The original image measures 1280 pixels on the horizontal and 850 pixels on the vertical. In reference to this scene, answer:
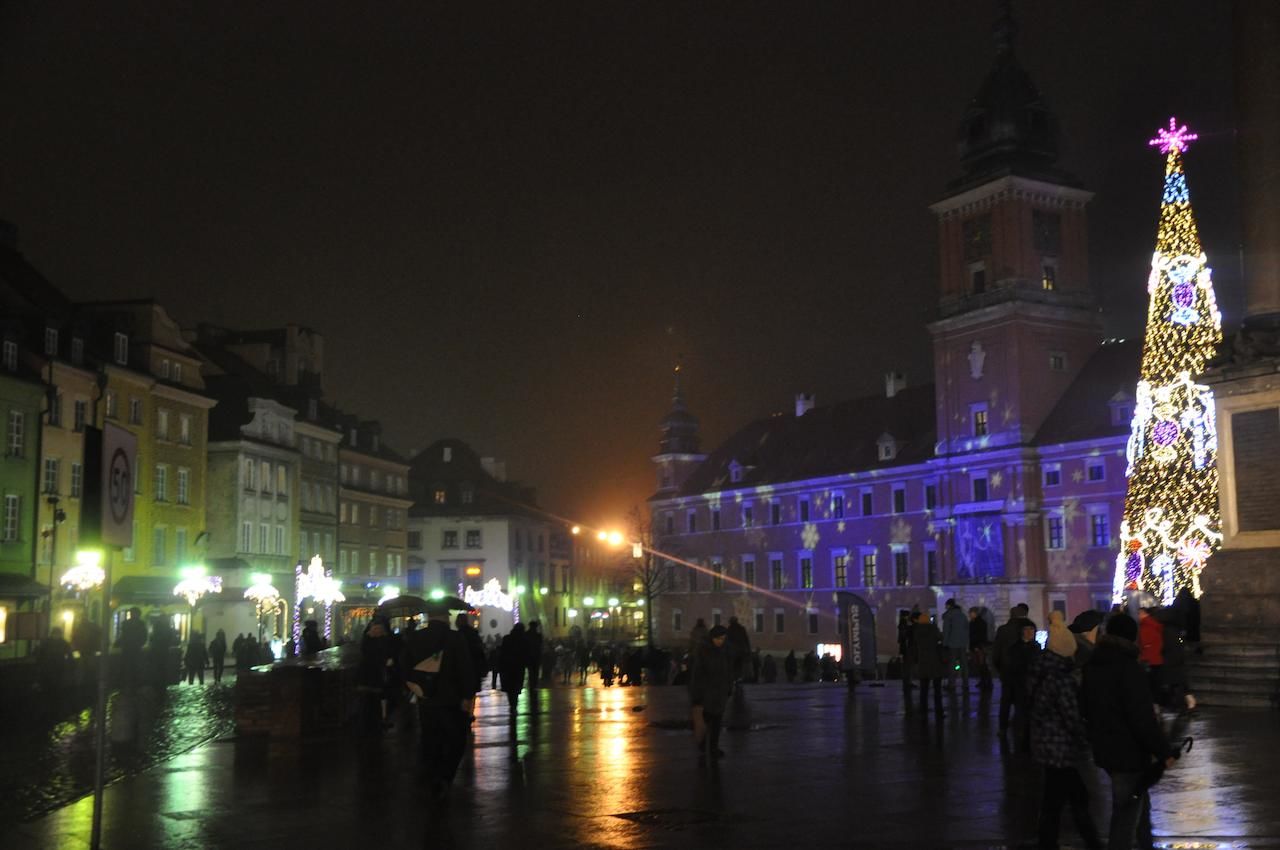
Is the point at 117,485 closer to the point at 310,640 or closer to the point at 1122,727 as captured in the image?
the point at 1122,727

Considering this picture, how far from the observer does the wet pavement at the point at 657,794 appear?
1127 centimetres

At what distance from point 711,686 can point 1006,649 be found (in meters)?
4.24

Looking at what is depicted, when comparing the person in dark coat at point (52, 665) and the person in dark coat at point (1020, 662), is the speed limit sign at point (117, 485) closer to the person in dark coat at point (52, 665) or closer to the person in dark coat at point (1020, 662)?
the person in dark coat at point (1020, 662)

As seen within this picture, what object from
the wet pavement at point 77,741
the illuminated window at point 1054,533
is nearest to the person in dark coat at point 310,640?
the wet pavement at point 77,741

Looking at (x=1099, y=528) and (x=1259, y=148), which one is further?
(x=1099, y=528)

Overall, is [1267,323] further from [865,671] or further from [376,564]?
[376,564]

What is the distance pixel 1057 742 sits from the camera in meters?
9.69

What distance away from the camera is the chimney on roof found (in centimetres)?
9544

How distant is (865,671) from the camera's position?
118 feet

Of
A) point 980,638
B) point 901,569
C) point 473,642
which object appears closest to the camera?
point 473,642

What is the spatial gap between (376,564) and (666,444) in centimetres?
3239

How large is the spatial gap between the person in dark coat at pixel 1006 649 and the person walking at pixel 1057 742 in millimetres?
6893

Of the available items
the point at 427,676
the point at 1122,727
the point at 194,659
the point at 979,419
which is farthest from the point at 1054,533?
the point at 1122,727

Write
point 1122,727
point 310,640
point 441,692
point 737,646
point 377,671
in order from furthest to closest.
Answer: point 310,640, point 737,646, point 377,671, point 441,692, point 1122,727
